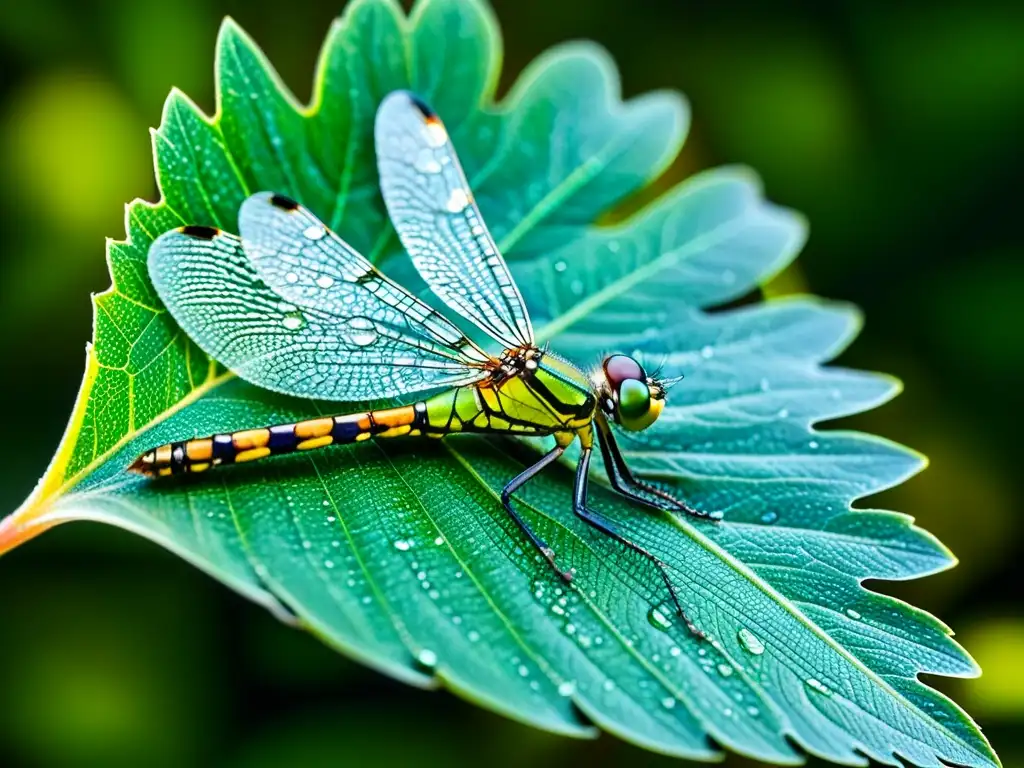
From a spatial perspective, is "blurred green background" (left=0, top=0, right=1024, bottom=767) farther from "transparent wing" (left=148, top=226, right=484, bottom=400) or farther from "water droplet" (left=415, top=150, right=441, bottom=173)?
"water droplet" (left=415, top=150, right=441, bottom=173)

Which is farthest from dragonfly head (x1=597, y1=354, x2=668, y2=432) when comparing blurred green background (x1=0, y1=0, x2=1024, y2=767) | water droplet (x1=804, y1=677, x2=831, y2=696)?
blurred green background (x1=0, y1=0, x2=1024, y2=767)

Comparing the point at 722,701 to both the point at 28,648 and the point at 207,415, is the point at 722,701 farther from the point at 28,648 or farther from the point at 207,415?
the point at 28,648

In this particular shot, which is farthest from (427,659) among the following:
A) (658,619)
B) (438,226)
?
(438,226)

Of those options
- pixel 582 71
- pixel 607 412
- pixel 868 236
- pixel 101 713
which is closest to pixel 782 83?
pixel 868 236

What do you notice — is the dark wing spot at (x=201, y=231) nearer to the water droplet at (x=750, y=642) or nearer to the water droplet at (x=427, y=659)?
the water droplet at (x=427, y=659)

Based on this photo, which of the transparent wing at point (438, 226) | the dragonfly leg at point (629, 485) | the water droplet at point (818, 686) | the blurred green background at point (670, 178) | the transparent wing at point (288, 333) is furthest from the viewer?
the blurred green background at point (670, 178)

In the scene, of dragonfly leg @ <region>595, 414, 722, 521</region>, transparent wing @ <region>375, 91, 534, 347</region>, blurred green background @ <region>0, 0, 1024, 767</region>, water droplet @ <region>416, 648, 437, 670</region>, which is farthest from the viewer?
blurred green background @ <region>0, 0, 1024, 767</region>

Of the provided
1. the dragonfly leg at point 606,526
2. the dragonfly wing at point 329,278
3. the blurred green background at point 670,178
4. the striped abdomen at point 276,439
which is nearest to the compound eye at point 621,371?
the dragonfly leg at point 606,526

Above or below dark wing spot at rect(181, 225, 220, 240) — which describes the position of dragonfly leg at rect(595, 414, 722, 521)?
below

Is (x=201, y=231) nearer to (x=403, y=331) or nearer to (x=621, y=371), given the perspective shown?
(x=403, y=331)
